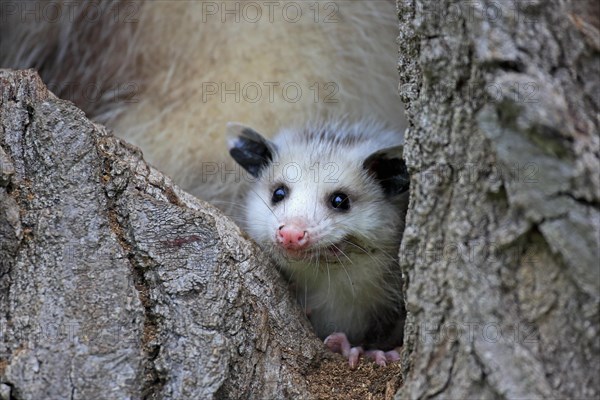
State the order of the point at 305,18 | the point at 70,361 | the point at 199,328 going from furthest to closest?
the point at 305,18
the point at 199,328
the point at 70,361

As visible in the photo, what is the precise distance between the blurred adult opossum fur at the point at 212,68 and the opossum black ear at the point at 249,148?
40cm

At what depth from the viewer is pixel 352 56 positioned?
13.7ft

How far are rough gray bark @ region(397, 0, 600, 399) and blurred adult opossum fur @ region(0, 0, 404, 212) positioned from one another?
1.99m

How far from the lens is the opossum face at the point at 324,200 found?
327cm

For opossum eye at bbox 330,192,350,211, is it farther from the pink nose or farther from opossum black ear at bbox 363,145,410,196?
the pink nose

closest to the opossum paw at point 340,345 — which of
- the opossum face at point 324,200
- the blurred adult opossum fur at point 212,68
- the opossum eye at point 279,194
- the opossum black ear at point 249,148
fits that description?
the opossum face at point 324,200

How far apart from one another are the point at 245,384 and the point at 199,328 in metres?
0.22

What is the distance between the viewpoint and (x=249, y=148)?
3742 millimetres

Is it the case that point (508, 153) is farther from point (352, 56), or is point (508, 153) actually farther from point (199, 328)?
point (352, 56)

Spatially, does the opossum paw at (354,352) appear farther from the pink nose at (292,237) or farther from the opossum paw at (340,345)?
the pink nose at (292,237)

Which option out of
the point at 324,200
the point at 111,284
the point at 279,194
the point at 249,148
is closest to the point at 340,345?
the point at 324,200

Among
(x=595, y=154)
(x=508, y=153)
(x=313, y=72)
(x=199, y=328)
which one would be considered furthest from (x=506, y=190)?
(x=313, y=72)

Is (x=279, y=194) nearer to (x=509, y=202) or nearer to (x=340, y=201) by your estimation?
(x=340, y=201)

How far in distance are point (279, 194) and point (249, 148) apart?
1.02 ft
